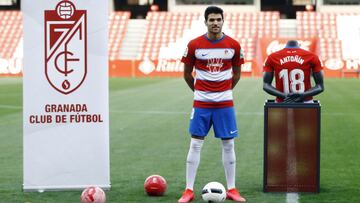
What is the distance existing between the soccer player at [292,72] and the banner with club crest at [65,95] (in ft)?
6.67

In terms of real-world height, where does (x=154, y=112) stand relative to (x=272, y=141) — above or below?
below

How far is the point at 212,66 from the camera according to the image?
33.5 ft

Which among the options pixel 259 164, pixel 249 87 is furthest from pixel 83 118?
pixel 249 87

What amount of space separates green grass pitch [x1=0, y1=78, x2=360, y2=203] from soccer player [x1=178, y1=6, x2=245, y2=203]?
23.1 inches

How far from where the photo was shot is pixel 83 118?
1088 centimetres

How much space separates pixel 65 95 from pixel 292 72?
108 inches

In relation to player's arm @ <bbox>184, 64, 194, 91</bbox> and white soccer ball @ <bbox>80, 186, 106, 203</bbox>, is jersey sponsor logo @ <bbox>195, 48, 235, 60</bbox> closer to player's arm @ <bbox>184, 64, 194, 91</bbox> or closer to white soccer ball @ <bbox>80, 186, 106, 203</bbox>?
player's arm @ <bbox>184, 64, 194, 91</bbox>

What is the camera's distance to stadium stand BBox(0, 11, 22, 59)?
62647 mm

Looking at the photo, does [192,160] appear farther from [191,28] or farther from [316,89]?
[191,28]

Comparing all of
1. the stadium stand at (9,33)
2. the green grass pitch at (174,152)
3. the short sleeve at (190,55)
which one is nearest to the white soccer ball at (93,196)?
the green grass pitch at (174,152)

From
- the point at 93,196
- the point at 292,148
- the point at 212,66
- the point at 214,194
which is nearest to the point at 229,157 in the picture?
the point at 214,194

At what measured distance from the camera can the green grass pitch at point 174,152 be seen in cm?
1073

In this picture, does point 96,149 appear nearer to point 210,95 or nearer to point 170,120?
point 210,95

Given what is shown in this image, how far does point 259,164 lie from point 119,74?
1678 inches
